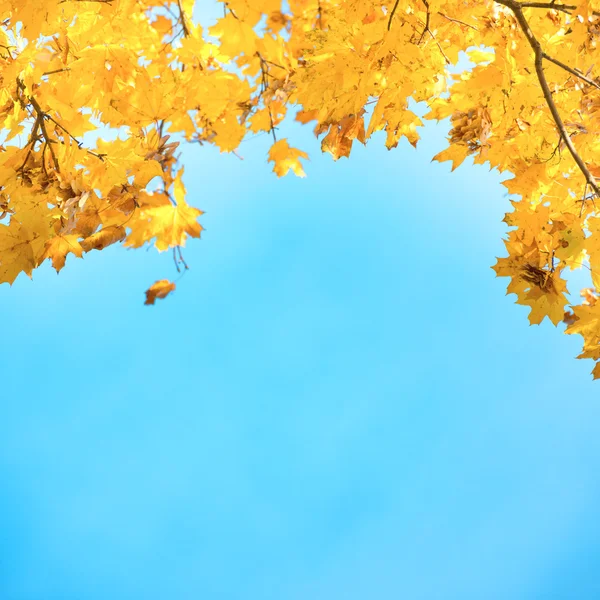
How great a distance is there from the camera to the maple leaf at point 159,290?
7.48 ft

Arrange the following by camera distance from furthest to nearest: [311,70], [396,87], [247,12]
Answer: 1. [396,87]
2. [311,70]
3. [247,12]

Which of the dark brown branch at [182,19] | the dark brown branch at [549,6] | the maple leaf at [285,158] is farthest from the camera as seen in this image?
the maple leaf at [285,158]

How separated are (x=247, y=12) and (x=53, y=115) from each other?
4.77 ft

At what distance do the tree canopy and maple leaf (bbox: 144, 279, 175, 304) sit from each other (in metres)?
0.01

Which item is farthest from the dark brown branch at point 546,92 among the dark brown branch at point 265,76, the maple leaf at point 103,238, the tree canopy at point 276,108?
the maple leaf at point 103,238

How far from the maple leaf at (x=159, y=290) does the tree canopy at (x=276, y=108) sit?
12 mm

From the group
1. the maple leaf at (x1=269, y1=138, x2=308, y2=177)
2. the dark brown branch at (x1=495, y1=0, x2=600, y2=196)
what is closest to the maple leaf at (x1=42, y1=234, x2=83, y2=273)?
the maple leaf at (x1=269, y1=138, x2=308, y2=177)

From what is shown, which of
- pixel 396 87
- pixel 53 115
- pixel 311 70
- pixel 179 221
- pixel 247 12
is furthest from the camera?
pixel 53 115

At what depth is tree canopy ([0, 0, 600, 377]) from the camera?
2227 millimetres

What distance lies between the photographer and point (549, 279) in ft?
7.45

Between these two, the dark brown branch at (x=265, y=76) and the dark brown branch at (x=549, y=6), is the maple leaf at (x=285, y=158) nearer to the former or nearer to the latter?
the dark brown branch at (x=265, y=76)

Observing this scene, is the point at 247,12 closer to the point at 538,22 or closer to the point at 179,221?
the point at 179,221

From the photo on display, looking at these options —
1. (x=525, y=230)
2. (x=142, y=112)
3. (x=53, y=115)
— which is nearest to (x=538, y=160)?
(x=525, y=230)

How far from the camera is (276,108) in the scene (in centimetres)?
256
